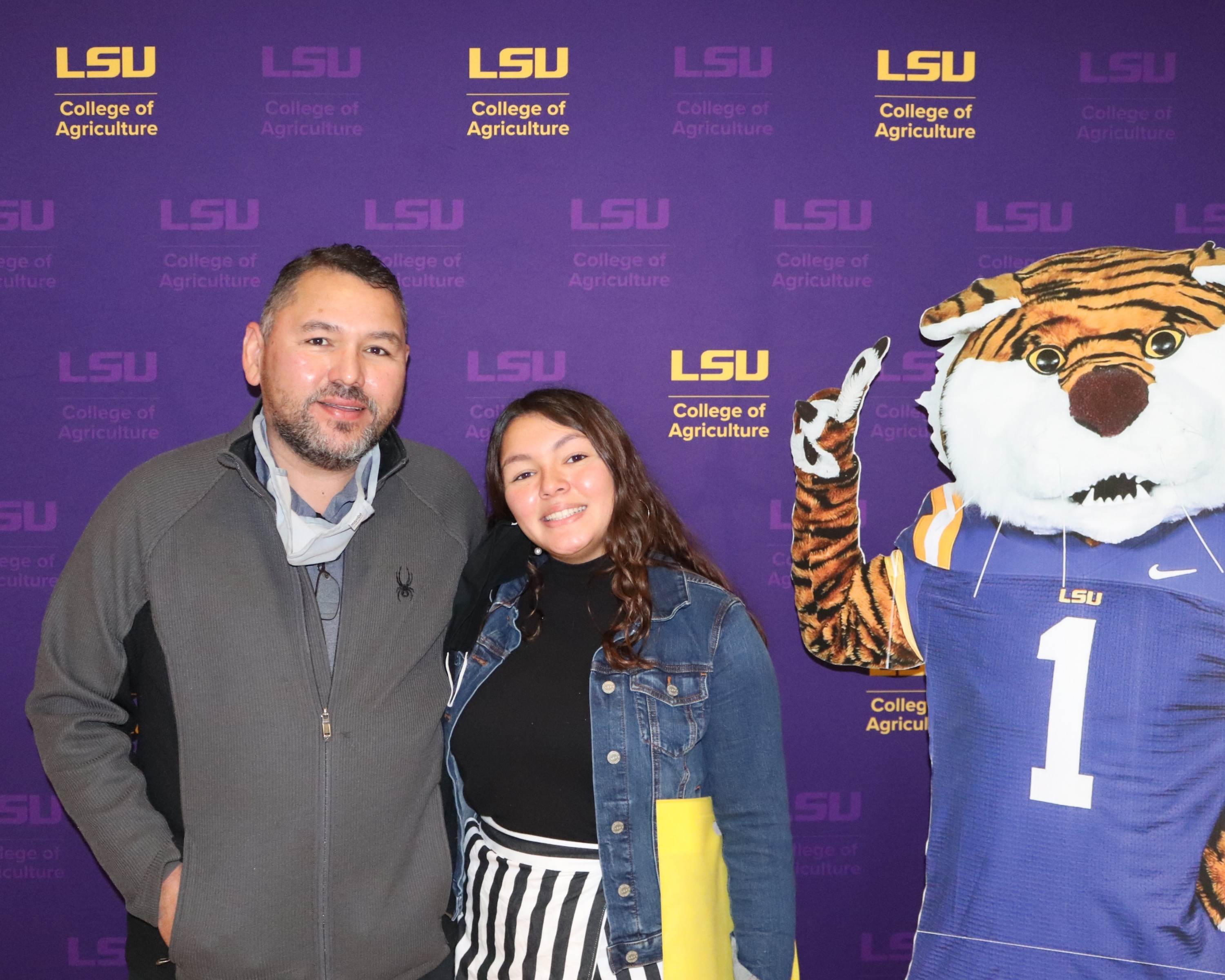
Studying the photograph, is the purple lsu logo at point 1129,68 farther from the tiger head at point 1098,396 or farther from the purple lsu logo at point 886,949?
the purple lsu logo at point 886,949

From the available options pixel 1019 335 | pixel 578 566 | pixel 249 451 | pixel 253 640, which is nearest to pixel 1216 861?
pixel 1019 335

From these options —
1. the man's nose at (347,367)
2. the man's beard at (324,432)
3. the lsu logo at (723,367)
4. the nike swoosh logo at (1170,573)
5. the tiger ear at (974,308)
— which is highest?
the tiger ear at (974,308)

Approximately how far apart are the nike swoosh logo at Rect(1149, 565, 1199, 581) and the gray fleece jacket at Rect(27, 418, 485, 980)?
1.43 m

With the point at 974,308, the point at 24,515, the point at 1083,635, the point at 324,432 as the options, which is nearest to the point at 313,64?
the point at 324,432

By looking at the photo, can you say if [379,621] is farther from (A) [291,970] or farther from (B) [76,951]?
(B) [76,951]

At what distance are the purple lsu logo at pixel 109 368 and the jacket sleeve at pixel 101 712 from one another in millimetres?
651

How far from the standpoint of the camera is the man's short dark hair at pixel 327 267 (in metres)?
1.81

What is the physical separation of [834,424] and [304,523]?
117 centimetres

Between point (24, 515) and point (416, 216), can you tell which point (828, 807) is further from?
point (24, 515)

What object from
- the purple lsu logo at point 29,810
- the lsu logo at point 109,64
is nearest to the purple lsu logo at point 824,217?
the lsu logo at point 109,64

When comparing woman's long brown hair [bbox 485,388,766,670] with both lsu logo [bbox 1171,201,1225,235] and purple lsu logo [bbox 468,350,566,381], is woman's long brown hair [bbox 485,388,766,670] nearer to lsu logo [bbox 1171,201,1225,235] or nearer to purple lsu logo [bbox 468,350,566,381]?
purple lsu logo [bbox 468,350,566,381]

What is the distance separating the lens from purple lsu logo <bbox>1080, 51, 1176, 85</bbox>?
2.24 m

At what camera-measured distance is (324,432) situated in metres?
1.75

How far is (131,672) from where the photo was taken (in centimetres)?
176
